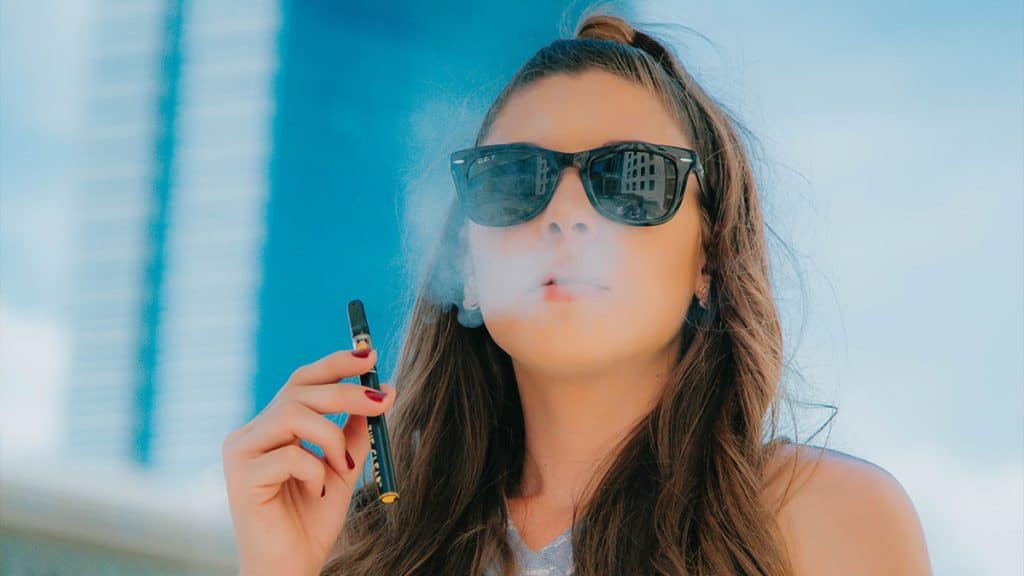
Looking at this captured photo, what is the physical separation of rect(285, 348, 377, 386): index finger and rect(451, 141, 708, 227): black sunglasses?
32cm

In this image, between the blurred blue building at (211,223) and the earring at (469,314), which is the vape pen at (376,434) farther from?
the blurred blue building at (211,223)

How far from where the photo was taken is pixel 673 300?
1563 mm

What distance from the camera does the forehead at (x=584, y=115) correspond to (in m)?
1.57

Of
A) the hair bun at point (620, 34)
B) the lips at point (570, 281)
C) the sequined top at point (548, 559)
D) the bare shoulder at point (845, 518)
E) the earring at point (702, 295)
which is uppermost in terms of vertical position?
the hair bun at point (620, 34)

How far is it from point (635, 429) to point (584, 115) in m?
0.54

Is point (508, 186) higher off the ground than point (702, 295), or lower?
higher

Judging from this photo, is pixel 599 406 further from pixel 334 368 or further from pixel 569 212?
pixel 334 368

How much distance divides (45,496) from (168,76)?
1.30m

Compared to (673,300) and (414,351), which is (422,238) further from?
(673,300)

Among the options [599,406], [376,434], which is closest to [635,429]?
[599,406]

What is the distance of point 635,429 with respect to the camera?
1638mm

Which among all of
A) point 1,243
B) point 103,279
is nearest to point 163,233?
point 103,279

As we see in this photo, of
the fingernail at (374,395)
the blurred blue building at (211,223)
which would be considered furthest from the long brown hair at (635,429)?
the blurred blue building at (211,223)

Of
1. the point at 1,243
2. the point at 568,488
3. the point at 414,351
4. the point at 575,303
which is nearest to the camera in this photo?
the point at 575,303
